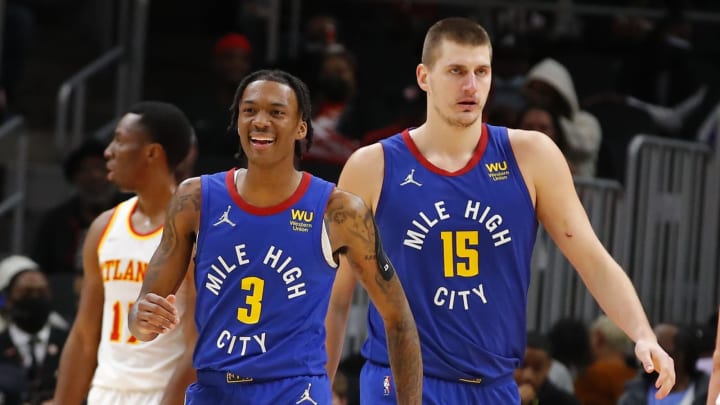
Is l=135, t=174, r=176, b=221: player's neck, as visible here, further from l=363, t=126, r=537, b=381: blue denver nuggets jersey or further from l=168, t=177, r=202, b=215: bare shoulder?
l=168, t=177, r=202, b=215: bare shoulder

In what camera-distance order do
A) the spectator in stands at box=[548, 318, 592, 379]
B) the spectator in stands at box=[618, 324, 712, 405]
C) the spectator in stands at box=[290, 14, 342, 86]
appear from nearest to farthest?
the spectator in stands at box=[618, 324, 712, 405] → the spectator in stands at box=[548, 318, 592, 379] → the spectator in stands at box=[290, 14, 342, 86]

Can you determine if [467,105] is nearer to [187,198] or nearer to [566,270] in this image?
[187,198]

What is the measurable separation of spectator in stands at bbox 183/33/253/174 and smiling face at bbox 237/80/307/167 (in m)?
5.93

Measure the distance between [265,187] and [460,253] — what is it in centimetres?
98

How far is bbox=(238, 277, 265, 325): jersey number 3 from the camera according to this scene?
216 inches

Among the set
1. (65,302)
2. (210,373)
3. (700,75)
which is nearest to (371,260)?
(210,373)

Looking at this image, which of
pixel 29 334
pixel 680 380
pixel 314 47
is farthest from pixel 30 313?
pixel 314 47

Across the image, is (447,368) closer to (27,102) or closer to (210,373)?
(210,373)

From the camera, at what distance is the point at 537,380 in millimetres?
9125

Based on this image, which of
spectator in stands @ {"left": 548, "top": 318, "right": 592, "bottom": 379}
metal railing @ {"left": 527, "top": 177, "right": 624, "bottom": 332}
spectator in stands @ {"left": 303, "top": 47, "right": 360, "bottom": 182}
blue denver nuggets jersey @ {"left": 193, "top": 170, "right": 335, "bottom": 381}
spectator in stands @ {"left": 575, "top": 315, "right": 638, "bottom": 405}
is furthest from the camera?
spectator in stands @ {"left": 303, "top": 47, "right": 360, "bottom": 182}

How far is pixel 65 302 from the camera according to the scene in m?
11.2

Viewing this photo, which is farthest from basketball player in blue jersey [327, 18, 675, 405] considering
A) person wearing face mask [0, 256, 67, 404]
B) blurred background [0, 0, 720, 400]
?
person wearing face mask [0, 256, 67, 404]

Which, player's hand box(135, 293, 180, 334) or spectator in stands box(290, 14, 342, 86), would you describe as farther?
spectator in stands box(290, 14, 342, 86)

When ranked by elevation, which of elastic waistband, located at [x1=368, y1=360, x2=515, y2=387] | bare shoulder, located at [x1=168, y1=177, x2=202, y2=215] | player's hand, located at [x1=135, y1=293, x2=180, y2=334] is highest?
bare shoulder, located at [x1=168, y1=177, x2=202, y2=215]
